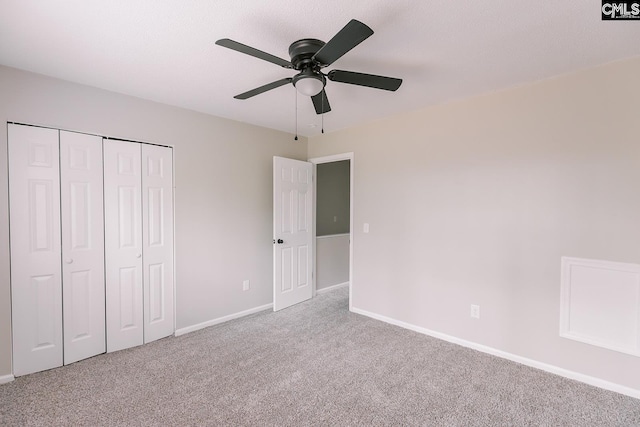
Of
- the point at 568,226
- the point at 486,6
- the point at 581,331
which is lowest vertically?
the point at 581,331

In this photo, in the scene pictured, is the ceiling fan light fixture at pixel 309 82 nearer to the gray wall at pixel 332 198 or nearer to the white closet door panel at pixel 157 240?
the white closet door panel at pixel 157 240

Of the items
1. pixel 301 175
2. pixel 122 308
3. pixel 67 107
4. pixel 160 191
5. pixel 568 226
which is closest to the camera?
pixel 568 226

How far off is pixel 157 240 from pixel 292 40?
231 cm

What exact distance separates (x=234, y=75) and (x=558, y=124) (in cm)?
263

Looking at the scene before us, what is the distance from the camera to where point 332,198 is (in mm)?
5156

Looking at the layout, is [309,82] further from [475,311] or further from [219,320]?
[219,320]

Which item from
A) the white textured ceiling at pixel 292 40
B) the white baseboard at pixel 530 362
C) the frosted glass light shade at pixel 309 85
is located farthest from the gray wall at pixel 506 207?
the frosted glass light shade at pixel 309 85

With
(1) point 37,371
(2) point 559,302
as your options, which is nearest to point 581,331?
(2) point 559,302

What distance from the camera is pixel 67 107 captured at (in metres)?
2.45

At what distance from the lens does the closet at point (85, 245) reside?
7.50ft

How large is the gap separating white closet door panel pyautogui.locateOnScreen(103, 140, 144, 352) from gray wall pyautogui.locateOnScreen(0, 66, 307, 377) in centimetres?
26

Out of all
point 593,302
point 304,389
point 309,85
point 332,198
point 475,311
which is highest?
point 309,85

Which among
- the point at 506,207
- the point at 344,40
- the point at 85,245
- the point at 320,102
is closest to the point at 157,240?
the point at 85,245

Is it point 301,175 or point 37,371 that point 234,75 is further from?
point 37,371
